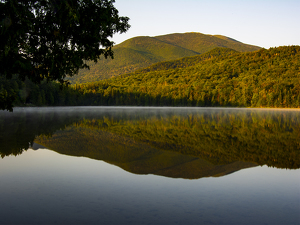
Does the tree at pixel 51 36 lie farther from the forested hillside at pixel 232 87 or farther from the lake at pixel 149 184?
the forested hillside at pixel 232 87

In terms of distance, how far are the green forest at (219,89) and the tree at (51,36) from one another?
83464 mm

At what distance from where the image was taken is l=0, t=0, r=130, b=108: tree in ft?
37.3

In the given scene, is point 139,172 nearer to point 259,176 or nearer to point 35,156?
point 259,176

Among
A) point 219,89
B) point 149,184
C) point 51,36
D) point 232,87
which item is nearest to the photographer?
point 149,184

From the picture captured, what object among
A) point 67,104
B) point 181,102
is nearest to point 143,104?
point 181,102

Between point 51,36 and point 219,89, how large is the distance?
455 feet

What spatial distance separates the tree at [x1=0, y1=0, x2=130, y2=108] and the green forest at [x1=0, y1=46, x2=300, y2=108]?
83.5 metres

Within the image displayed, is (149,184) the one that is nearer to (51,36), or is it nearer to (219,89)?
(51,36)

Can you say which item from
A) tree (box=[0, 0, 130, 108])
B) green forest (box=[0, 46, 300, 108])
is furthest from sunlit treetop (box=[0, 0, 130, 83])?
green forest (box=[0, 46, 300, 108])

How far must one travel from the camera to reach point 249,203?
5.82m

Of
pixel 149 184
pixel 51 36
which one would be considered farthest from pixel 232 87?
pixel 149 184

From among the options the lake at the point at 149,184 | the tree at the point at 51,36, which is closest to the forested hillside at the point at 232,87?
the tree at the point at 51,36

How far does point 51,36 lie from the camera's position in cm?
1283

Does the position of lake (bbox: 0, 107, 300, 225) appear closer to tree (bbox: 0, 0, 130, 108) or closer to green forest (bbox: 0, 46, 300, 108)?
tree (bbox: 0, 0, 130, 108)
